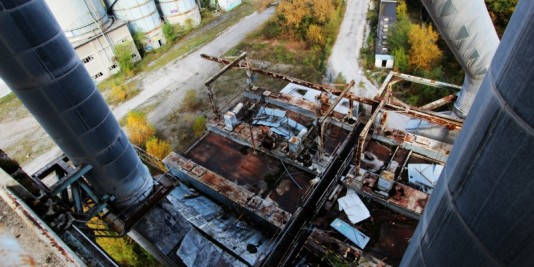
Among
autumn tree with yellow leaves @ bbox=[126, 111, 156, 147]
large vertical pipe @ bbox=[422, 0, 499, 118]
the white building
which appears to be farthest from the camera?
the white building

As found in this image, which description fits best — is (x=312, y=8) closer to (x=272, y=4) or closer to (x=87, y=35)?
(x=272, y=4)

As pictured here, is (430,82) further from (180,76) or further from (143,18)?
(143,18)

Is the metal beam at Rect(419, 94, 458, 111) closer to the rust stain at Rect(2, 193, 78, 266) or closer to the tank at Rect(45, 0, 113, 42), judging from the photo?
the rust stain at Rect(2, 193, 78, 266)

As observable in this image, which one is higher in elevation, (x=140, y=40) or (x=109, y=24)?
(x=109, y=24)

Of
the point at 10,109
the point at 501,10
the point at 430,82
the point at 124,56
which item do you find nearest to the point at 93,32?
the point at 124,56

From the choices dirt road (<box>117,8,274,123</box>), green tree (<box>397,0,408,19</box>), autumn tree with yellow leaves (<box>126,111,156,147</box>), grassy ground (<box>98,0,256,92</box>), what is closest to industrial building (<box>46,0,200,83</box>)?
grassy ground (<box>98,0,256,92</box>)

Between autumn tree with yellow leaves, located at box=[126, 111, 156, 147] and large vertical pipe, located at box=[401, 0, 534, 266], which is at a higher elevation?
large vertical pipe, located at box=[401, 0, 534, 266]
